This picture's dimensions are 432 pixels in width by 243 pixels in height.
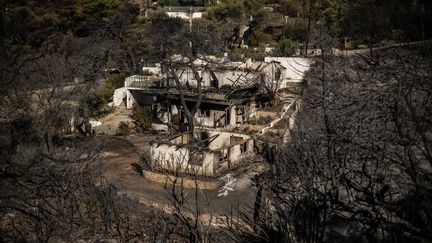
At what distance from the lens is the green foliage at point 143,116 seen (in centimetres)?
2381

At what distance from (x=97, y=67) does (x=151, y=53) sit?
535cm

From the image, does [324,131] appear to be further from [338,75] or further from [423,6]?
[423,6]

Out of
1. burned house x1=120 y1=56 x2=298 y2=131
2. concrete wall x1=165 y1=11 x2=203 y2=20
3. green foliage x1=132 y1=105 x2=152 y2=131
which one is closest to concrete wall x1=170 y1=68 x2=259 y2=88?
burned house x1=120 y1=56 x2=298 y2=131

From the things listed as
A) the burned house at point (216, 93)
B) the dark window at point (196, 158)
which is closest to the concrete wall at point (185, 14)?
the burned house at point (216, 93)

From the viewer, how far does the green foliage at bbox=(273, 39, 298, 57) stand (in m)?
34.1

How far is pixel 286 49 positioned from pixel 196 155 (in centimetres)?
2015

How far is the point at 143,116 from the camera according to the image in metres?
24.1

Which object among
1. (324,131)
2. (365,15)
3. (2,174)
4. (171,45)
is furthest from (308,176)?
(171,45)

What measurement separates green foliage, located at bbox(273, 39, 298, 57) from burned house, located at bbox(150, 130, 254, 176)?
1715cm

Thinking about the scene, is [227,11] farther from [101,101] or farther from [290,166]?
[290,166]

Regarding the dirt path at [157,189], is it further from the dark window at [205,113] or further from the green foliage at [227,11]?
the green foliage at [227,11]

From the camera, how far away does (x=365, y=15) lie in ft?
97.2

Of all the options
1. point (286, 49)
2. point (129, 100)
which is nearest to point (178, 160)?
point (129, 100)

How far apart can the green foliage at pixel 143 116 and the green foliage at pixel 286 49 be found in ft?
42.7
